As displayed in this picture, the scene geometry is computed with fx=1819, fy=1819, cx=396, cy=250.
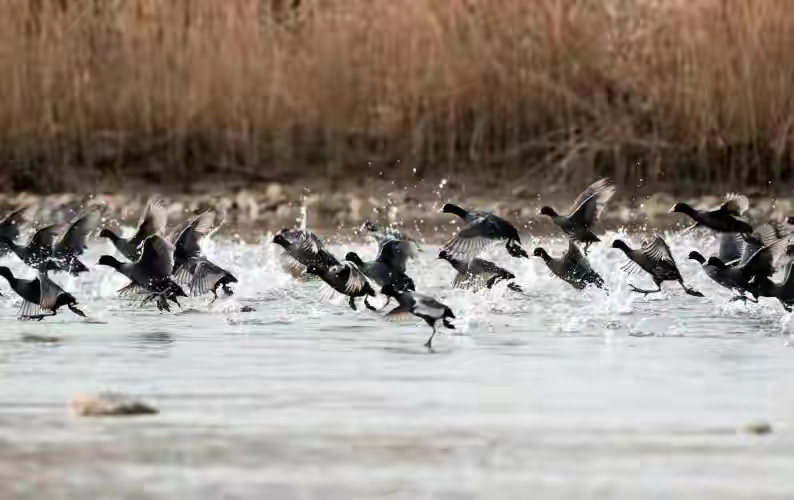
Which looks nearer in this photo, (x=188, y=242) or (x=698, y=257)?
(x=698, y=257)

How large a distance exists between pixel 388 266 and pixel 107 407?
13.5 feet

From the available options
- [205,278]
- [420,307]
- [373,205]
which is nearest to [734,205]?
[420,307]

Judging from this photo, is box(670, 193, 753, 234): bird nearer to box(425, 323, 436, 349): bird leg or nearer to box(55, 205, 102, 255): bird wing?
box(425, 323, 436, 349): bird leg

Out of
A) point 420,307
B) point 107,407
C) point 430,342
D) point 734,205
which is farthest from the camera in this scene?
point 734,205

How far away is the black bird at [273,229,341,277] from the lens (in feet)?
37.6

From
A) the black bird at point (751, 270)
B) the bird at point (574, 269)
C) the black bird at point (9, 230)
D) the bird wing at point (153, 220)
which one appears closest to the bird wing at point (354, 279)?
the bird at point (574, 269)

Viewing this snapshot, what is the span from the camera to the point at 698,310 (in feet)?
37.0

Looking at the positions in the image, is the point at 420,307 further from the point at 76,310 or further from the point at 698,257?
the point at 698,257

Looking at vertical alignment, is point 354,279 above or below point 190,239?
below

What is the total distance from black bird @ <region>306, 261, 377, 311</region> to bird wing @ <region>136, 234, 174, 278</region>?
0.96 metres

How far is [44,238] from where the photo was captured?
12.6m

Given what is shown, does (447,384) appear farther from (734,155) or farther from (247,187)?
(247,187)

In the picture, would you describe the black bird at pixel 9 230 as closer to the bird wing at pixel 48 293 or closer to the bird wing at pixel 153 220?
the bird wing at pixel 153 220

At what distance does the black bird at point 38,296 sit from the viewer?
1073cm
